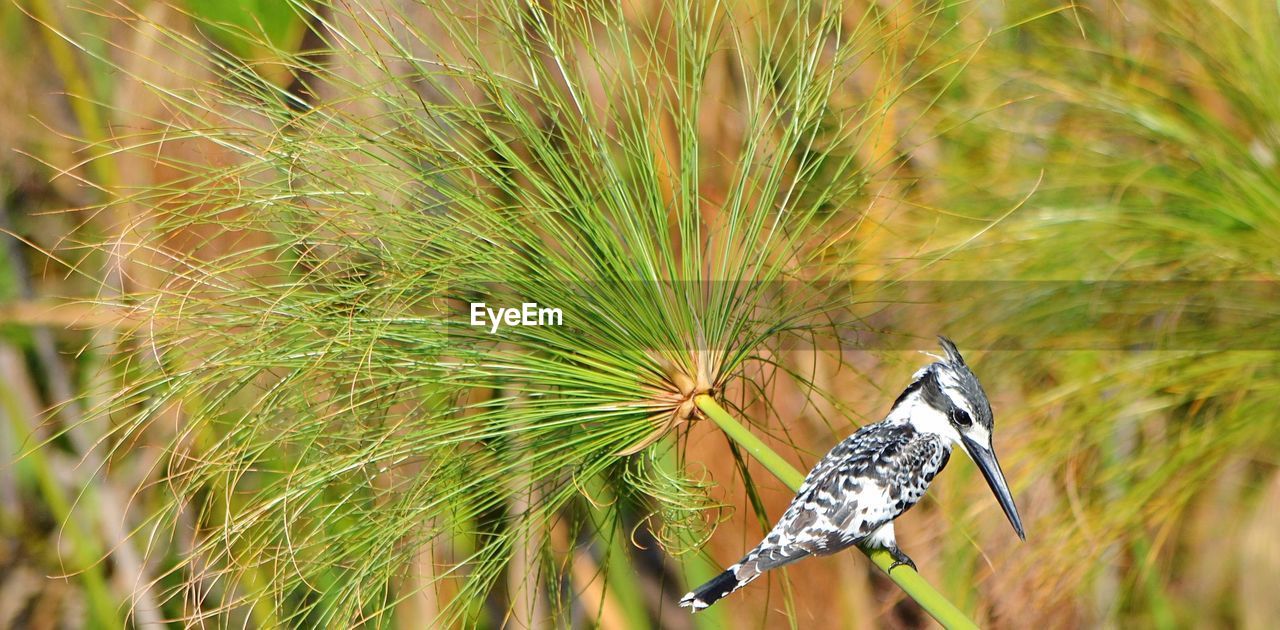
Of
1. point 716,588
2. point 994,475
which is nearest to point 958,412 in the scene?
point 994,475

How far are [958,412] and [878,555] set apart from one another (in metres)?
0.11

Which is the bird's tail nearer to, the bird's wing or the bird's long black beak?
the bird's wing

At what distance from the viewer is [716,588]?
0.59 metres

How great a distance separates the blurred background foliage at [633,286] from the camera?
753 mm

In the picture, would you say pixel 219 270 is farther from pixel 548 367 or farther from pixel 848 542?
pixel 848 542

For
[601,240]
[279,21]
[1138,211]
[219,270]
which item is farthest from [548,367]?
[279,21]

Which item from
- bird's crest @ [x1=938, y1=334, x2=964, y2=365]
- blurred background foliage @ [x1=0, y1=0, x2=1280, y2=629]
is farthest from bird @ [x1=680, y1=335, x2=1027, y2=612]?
blurred background foliage @ [x1=0, y1=0, x2=1280, y2=629]

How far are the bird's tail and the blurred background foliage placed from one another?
0.14m

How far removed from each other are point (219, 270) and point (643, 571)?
1329mm

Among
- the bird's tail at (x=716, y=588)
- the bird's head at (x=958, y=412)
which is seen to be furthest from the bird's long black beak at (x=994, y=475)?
the bird's tail at (x=716, y=588)

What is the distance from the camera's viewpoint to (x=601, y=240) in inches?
28.8

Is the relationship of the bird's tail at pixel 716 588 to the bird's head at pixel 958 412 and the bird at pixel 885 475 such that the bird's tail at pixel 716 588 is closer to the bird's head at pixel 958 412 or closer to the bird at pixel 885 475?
the bird at pixel 885 475

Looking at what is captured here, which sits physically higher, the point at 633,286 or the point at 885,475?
the point at 633,286

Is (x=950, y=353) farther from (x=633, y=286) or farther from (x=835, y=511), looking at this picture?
(x=633, y=286)
